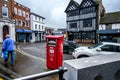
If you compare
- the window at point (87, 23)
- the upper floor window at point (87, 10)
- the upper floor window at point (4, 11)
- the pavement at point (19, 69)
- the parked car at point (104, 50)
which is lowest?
the pavement at point (19, 69)

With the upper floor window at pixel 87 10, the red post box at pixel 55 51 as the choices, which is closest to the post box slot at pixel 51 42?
the red post box at pixel 55 51

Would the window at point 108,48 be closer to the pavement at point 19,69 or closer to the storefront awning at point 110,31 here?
the pavement at point 19,69

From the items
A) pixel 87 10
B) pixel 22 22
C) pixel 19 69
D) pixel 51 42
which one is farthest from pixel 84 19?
pixel 19 69

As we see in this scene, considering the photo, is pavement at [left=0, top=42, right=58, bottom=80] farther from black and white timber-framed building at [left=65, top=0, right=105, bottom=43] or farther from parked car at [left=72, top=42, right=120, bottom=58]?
black and white timber-framed building at [left=65, top=0, right=105, bottom=43]

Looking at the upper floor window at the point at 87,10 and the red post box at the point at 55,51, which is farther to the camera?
the upper floor window at the point at 87,10

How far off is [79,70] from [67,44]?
1346 centimetres

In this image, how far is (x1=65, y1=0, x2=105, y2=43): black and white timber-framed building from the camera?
33781mm

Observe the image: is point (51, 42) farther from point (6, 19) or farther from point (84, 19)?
point (84, 19)

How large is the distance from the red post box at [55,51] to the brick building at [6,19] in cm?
2391

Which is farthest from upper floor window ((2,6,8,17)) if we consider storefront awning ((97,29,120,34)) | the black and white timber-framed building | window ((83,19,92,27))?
storefront awning ((97,29,120,34))

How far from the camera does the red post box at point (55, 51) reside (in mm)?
7014

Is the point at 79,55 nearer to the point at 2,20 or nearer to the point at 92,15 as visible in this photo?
the point at 2,20

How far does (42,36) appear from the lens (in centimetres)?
5131

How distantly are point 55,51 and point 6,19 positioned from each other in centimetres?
2533
